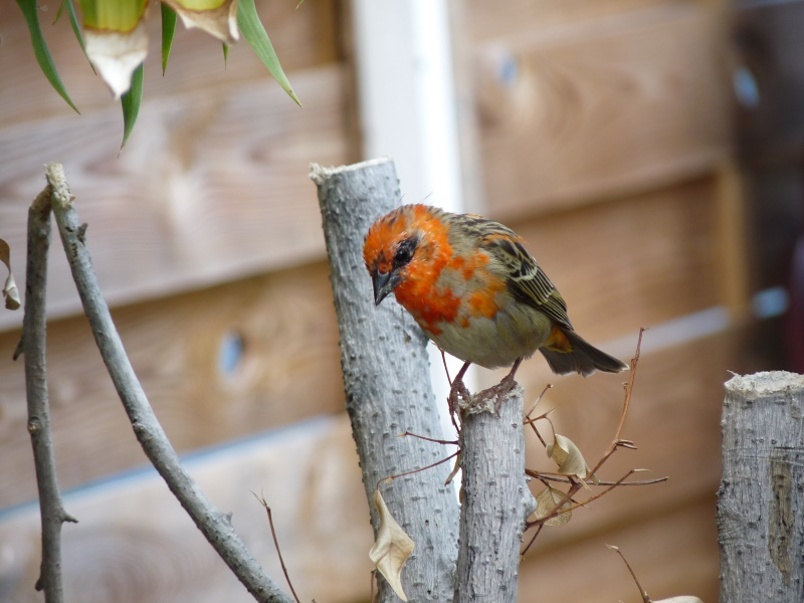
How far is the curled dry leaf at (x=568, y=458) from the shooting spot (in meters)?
1.21

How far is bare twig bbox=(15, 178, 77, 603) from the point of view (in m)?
1.39

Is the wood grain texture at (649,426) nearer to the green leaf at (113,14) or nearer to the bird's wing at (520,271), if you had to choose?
the bird's wing at (520,271)

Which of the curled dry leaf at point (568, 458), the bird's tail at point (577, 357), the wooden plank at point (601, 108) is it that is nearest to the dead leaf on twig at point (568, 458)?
the curled dry leaf at point (568, 458)

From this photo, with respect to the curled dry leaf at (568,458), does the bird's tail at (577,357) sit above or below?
below

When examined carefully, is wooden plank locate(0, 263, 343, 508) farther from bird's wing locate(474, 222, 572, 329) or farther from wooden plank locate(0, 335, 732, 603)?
bird's wing locate(474, 222, 572, 329)

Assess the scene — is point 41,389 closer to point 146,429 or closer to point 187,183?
point 146,429

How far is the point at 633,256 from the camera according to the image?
3361 millimetres

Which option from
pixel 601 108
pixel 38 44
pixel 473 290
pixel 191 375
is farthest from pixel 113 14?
pixel 601 108

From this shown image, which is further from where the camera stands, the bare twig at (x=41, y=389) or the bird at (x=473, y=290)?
the bird at (x=473, y=290)

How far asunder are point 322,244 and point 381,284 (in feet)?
3.55

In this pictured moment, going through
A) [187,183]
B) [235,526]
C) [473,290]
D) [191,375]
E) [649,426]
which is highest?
[187,183]

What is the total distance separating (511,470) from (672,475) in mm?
2562

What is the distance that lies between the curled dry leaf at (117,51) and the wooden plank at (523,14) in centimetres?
221

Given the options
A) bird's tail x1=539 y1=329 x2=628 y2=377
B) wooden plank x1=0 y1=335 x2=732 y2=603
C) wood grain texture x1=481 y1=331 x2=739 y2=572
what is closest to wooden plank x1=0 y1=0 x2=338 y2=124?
wooden plank x1=0 y1=335 x2=732 y2=603
